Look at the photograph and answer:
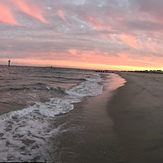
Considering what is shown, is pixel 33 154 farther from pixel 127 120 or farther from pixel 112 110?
pixel 112 110

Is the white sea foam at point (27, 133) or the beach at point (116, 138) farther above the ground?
the beach at point (116, 138)

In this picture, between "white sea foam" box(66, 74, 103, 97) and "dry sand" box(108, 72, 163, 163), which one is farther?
"white sea foam" box(66, 74, 103, 97)

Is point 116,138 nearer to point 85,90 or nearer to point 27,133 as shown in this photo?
point 27,133

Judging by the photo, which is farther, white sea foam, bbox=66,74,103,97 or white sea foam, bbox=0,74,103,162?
white sea foam, bbox=66,74,103,97

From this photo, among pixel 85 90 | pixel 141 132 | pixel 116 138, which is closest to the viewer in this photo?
pixel 116 138

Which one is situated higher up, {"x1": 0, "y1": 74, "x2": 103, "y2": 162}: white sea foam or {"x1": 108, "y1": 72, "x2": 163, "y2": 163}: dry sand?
{"x1": 108, "y1": 72, "x2": 163, "y2": 163}: dry sand

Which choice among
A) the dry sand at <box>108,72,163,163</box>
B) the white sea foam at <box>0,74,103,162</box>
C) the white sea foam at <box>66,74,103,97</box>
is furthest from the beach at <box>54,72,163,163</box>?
the white sea foam at <box>66,74,103,97</box>

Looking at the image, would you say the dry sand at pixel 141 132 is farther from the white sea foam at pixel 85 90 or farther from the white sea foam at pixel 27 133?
the white sea foam at pixel 85 90

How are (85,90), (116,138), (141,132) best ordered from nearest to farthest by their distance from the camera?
1. (116,138)
2. (141,132)
3. (85,90)

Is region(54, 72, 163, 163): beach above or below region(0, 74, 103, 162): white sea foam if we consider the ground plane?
above

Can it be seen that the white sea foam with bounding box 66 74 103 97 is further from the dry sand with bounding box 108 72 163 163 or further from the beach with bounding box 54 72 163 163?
the beach with bounding box 54 72 163 163

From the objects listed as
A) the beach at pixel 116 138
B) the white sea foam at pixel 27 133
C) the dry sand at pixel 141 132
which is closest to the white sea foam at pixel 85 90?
the white sea foam at pixel 27 133

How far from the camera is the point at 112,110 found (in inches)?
424

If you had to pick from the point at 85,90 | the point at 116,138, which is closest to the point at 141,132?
the point at 116,138
